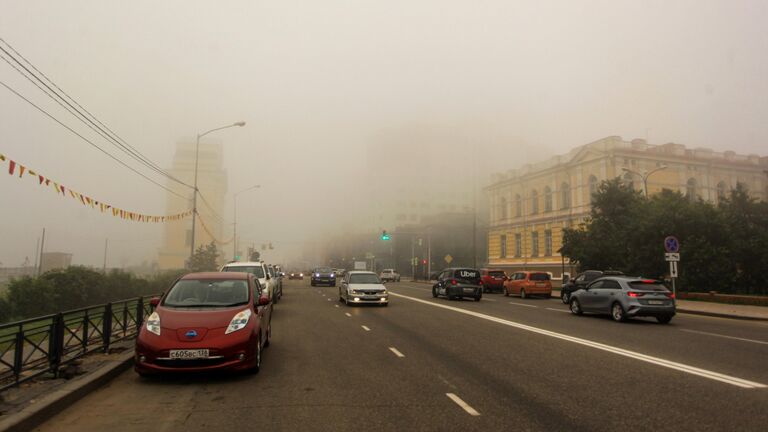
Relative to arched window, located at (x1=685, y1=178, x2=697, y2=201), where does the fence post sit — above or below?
below

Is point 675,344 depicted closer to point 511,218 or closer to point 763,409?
point 763,409

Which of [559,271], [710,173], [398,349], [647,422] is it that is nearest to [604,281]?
[398,349]

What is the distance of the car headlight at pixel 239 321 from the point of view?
7561 mm

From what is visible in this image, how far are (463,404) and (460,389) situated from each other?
790mm

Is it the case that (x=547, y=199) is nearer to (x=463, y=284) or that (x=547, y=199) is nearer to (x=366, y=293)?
(x=463, y=284)

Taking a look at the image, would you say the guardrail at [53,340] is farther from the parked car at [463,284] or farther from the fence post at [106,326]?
the parked car at [463,284]

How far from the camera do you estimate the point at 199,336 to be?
24.0 feet

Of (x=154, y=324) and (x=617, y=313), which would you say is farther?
(x=617, y=313)

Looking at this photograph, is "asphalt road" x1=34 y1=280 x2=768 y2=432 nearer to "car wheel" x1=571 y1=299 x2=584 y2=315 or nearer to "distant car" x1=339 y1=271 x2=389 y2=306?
"car wheel" x1=571 y1=299 x2=584 y2=315

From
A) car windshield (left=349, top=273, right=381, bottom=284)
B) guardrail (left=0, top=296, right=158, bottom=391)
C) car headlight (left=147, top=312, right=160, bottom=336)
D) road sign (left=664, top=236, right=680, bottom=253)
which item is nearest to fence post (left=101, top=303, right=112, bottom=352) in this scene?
guardrail (left=0, top=296, right=158, bottom=391)

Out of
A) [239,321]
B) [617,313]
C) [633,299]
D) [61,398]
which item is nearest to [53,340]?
[61,398]

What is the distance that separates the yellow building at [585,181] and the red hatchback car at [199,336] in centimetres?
4990

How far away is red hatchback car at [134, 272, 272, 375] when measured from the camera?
716 centimetres

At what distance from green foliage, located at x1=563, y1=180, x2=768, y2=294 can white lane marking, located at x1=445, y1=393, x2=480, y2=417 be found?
97.2 feet
